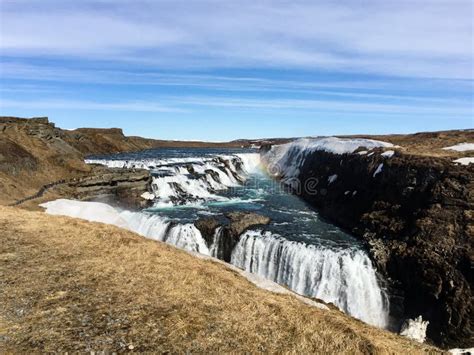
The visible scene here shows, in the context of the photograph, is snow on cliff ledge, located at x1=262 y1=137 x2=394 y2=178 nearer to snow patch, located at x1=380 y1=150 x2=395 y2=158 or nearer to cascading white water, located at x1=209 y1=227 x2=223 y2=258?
snow patch, located at x1=380 y1=150 x2=395 y2=158

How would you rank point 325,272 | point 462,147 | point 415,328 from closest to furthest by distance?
point 415,328 < point 325,272 < point 462,147

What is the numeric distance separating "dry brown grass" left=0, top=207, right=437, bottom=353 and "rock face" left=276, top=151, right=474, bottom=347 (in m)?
11.5

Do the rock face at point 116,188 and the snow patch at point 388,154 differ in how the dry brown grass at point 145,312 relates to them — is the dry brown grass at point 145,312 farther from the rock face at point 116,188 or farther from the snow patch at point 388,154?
the snow patch at point 388,154

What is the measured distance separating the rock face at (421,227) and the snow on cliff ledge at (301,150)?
823 centimetres

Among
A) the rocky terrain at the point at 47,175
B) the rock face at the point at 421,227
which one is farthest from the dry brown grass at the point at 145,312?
the rocky terrain at the point at 47,175

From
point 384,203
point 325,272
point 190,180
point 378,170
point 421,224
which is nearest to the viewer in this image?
point 325,272

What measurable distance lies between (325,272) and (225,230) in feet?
26.7

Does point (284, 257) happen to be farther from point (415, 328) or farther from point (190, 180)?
point (190, 180)

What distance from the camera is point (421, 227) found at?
79.4 ft

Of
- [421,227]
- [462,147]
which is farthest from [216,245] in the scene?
[462,147]

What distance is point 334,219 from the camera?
3322 centimetres

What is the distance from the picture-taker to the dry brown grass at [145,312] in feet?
27.2

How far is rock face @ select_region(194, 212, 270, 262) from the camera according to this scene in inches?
1051

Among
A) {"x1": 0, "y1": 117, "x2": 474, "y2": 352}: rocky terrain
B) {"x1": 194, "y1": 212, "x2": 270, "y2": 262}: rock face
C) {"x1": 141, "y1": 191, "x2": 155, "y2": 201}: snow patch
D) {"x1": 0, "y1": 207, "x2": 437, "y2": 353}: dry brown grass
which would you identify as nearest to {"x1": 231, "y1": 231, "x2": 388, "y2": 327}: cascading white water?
{"x1": 0, "y1": 117, "x2": 474, "y2": 352}: rocky terrain
